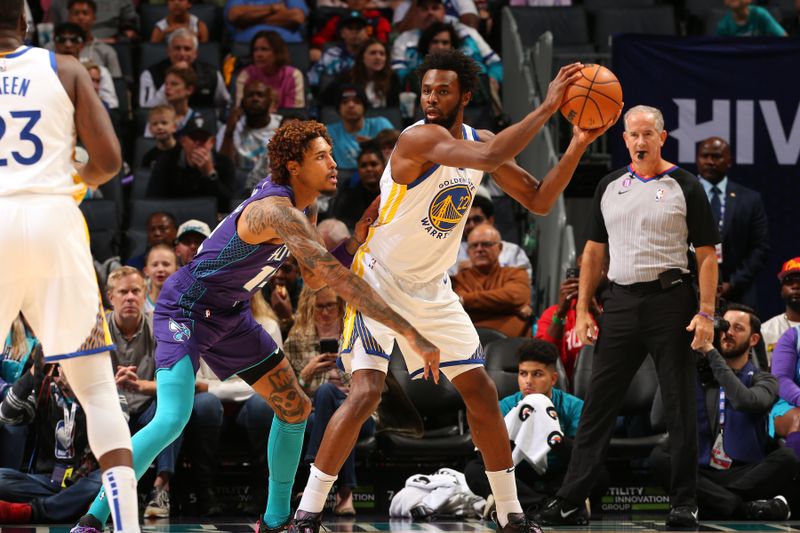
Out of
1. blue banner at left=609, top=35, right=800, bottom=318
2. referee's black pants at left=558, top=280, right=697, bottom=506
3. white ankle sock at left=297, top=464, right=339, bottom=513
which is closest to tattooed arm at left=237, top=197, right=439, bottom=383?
white ankle sock at left=297, top=464, right=339, bottom=513

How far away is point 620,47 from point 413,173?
500 cm

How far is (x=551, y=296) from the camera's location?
376 inches

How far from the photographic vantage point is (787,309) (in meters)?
8.83

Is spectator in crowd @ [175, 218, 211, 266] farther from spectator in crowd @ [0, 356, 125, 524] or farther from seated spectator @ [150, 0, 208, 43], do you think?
seated spectator @ [150, 0, 208, 43]

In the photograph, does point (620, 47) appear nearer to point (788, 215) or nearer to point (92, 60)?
point (788, 215)

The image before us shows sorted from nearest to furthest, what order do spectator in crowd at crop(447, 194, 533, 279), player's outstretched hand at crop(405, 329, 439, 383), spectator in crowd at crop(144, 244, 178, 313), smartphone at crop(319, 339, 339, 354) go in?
1. player's outstretched hand at crop(405, 329, 439, 383)
2. smartphone at crop(319, 339, 339, 354)
3. spectator in crowd at crop(144, 244, 178, 313)
4. spectator in crowd at crop(447, 194, 533, 279)

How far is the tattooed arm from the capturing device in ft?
16.3

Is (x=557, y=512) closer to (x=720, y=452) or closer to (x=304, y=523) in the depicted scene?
(x=720, y=452)

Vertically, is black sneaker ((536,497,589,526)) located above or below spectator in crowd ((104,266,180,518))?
below

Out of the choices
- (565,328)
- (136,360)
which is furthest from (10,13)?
(565,328)

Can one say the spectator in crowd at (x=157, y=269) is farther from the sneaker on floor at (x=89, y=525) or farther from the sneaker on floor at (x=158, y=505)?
the sneaker on floor at (x=89, y=525)

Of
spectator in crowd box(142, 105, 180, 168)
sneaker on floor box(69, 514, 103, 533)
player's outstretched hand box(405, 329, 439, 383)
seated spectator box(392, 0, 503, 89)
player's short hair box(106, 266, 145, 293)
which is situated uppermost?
seated spectator box(392, 0, 503, 89)

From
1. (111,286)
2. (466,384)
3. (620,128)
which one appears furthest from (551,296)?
(466,384)

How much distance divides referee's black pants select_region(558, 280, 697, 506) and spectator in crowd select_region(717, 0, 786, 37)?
5.94 meters
